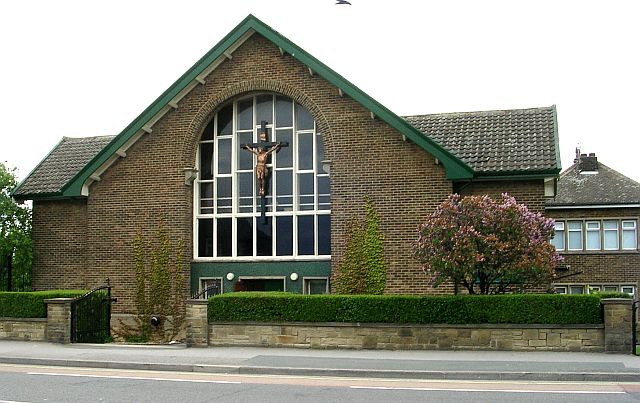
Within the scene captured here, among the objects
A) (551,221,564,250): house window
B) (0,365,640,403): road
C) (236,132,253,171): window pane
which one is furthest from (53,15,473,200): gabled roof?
(551,221,564,250): house window

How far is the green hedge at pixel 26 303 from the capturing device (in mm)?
22562

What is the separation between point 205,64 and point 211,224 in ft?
15.9

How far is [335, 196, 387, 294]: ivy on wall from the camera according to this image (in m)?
23.3

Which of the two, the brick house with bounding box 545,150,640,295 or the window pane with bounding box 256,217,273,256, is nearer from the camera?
the window pane with bounding box 256,217,273,256

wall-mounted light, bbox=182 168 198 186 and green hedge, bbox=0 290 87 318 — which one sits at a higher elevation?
wall-mounted light, bbox=182 168 198 186

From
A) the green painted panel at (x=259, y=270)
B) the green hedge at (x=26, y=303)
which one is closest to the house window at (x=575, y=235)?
the green painted panel at (x=259, y=270)

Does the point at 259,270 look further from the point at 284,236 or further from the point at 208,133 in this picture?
the point at 208,133

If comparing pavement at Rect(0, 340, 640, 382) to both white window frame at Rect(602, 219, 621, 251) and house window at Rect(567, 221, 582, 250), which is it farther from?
house window at Rect(567, 221, 582, 250)

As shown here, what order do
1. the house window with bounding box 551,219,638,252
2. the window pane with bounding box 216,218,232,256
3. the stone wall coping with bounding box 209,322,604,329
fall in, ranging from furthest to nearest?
the house window with bounding box 551,219,638,252
the window pane with bounding box 216,218,232,256
the stone wall coping with bounding box 209,322,604,329

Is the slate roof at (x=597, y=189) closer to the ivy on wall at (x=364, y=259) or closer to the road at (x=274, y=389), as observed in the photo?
the ivy on wall at (x=364, y=259)

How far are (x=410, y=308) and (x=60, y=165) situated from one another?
15.4m

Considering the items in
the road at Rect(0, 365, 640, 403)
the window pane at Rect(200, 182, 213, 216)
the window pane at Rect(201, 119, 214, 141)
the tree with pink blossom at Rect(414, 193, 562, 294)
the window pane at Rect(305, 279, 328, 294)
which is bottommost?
the road at Rect(0, 365, 640, 403)

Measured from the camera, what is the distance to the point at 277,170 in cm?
2530

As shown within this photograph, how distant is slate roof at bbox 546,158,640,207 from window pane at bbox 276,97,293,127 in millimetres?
18619
